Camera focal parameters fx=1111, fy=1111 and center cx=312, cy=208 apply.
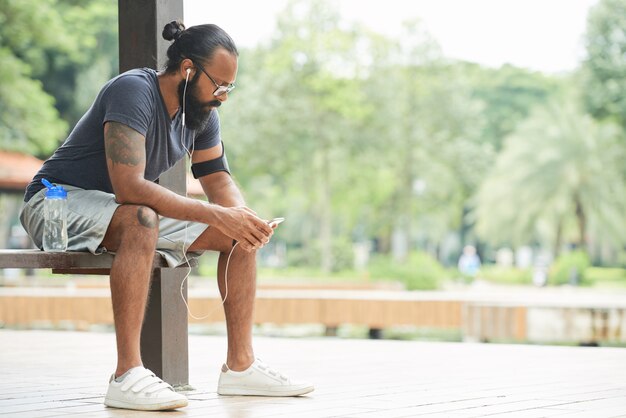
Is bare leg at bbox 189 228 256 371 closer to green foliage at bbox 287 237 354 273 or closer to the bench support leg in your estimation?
the bench support leg

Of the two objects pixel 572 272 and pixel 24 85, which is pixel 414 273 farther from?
pixel 572 272

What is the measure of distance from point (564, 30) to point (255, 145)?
78.7 ft

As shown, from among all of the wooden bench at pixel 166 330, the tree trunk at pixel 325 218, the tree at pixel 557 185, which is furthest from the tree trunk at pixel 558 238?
the wooden bench at pixel 166 330

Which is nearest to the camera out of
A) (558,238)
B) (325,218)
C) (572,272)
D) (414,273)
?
(414,273)

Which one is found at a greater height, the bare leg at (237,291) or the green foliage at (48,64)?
the green foliage at (48,64)

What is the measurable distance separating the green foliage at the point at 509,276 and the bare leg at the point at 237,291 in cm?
2802

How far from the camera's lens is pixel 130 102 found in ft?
12.7

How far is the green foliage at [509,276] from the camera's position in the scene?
3179 centimetres

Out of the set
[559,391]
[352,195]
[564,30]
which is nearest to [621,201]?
[352,195]

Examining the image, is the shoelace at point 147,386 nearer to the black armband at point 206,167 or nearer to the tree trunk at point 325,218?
the black armband at point 206,167

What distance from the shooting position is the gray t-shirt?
3.90 metres

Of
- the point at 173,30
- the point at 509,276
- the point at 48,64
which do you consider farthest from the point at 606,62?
the point at 173,30

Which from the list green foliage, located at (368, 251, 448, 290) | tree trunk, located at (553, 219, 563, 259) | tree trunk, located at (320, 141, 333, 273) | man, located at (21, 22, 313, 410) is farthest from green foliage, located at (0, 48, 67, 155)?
tree trunk, located at (553, 219, 563, 259)

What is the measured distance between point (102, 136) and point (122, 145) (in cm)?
23
